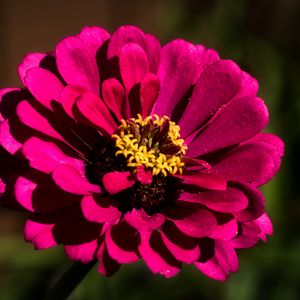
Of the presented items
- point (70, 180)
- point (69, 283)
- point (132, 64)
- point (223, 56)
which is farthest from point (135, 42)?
point (223, 56)

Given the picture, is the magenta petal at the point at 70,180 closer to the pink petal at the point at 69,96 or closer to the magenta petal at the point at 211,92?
the pink petal at the point at 69,96

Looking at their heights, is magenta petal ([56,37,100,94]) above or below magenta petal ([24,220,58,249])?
above

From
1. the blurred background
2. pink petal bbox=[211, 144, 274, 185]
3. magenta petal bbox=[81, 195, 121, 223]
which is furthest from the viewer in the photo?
the blurred background

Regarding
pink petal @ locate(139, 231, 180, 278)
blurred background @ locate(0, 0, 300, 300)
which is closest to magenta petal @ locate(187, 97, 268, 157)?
pink petal @ locate(139, 231, 180, 278)

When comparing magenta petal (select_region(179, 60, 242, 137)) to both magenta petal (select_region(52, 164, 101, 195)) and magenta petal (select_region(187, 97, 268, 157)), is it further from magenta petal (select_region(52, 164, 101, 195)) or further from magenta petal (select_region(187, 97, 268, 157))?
magenta petal (select_region(52, 164, 101, 195))

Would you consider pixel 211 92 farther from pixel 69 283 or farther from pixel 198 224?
pixel 69 283
